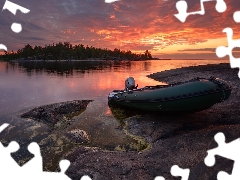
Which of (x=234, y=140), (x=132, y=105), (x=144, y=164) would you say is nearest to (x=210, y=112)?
(x=132, y=105)

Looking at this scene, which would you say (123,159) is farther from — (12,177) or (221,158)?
(12,177)

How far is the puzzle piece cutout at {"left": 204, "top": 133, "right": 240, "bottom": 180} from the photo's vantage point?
258 inches

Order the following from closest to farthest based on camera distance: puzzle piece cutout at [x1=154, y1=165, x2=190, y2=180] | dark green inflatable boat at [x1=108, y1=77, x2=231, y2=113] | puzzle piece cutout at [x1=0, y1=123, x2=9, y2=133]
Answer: puzzle piece cutout at [x1=154, y1=165, x2=190, y2=180] → dark green inflatable boat at [x1=108, y1=77, x2=231, y2=113] → puzzle piece cutout at [x1=0, y1=123, x2=9, y2=133]

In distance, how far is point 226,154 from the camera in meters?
7.15

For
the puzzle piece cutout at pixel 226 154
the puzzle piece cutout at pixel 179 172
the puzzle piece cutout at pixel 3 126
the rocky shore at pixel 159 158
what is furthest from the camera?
the puzzle piece cutout at pixel 3 126

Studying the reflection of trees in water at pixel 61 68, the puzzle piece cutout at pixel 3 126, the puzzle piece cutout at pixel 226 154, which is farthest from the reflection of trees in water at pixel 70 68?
the puzzle piece cutout at pixel 226 154

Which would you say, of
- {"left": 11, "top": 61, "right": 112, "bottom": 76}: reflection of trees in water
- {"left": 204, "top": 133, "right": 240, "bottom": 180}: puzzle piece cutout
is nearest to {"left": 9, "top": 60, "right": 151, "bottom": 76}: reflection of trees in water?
{"left": 11, "top": 61, "right": 112, "bottom": 76}: reflection of trees in water

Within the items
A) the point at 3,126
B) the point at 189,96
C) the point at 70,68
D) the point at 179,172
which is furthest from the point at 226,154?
the point at 70,68

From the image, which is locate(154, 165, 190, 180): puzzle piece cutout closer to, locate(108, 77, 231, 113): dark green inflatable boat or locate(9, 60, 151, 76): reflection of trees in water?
locate(108, 77, 231, 113): dark green inflatable boat

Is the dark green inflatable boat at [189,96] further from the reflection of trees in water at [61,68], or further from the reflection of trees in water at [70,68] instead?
the reflection of trees in water at [61,68]

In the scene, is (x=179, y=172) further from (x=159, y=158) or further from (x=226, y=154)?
(x=226, y=154)

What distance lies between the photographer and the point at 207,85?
1298 centimetres

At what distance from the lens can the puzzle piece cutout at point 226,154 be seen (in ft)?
21.5

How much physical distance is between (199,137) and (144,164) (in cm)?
321
